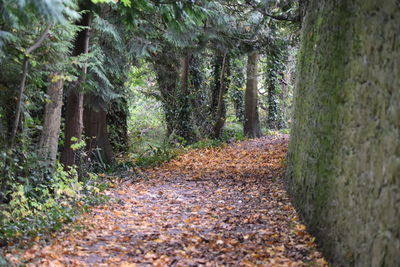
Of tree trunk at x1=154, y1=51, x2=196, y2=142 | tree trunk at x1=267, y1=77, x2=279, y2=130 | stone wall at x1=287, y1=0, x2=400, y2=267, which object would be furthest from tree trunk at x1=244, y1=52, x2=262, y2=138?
stone wall at x1=287, y1=0, x2=400, y2=267

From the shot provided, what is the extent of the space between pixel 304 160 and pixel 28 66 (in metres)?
4.67

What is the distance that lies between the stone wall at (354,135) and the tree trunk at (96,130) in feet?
22.3

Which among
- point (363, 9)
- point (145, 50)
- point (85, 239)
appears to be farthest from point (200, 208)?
point (145, 50)

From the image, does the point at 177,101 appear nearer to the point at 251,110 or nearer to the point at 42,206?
the point at 251,110

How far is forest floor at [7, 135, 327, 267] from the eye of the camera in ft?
17.2

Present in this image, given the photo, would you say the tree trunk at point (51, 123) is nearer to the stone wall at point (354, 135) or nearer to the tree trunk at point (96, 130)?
the tree trunk at point (96, 130)

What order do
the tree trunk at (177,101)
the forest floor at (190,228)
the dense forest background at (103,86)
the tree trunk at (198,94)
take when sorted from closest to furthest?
1. the forest floor at (190,228)
2. the dense forest background at (103,86)
3. the tree trunk at (177,101)
4. the tree trunk at (198,94)

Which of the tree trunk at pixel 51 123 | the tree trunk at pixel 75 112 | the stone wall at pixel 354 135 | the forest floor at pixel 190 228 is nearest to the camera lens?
the stone wall at pixel 354 135

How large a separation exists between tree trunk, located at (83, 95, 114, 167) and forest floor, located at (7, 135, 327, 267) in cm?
236

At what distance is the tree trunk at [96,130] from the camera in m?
11.9

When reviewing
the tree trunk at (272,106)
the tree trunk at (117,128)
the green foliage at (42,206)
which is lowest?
the green foliage at (42,206)

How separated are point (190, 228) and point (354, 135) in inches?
131

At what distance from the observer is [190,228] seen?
6.77 meters

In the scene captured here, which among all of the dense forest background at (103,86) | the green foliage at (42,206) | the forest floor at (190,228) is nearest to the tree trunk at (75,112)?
the dense forest background at (103,86)
